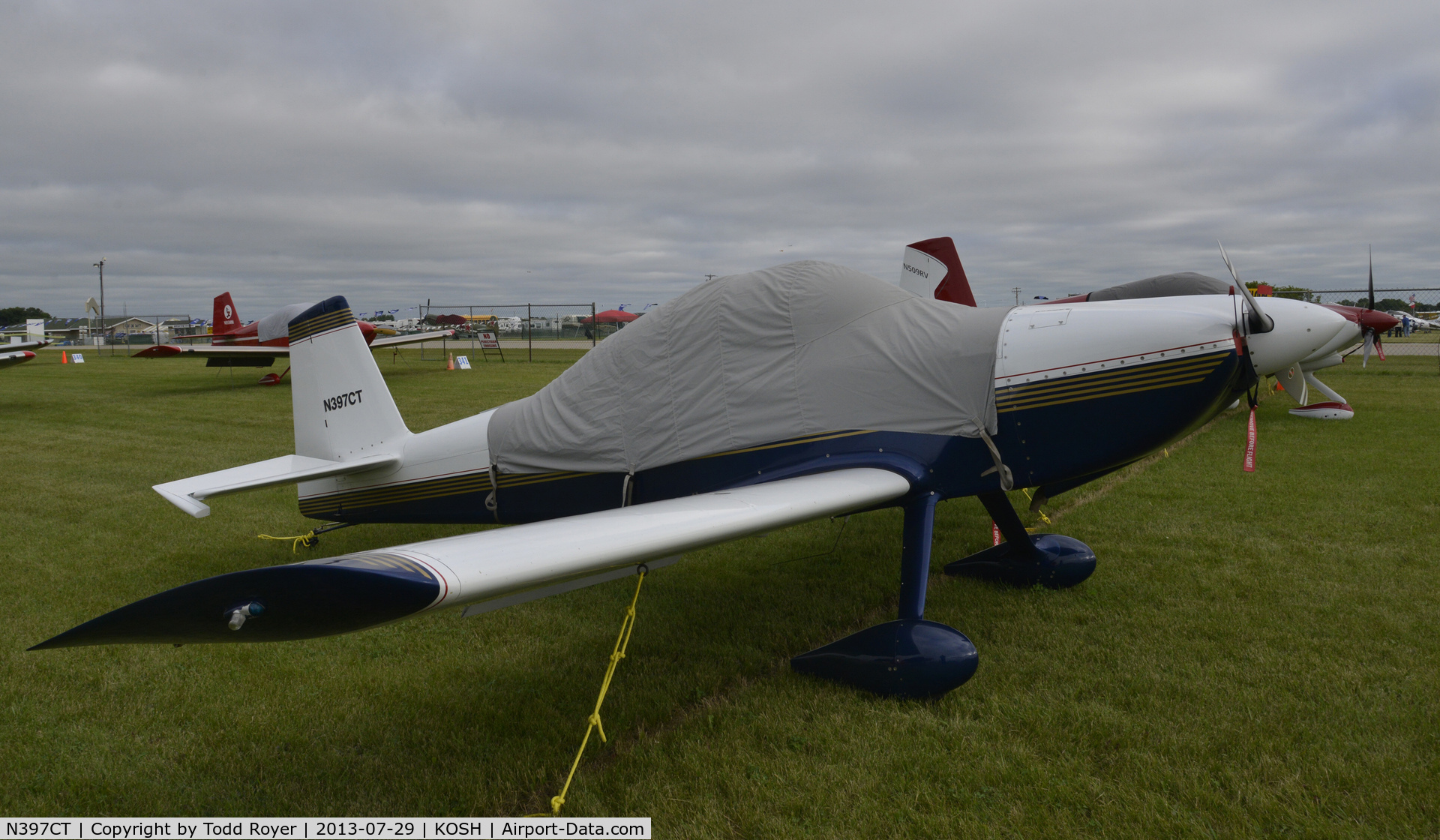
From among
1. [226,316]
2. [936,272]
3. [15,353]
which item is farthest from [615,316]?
[936,272]

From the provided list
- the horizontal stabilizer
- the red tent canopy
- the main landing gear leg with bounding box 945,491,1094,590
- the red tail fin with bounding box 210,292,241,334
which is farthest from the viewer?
the red tent canopy

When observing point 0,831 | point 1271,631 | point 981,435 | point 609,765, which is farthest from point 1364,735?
point 0,831

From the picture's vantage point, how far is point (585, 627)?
15.1ft

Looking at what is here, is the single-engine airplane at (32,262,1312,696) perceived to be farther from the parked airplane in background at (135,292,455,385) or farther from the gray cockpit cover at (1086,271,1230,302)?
the parked airplane in background at (135,292,455,385)

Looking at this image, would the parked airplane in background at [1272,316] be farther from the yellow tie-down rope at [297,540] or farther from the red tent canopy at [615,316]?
the red tent canopy at [615,316]

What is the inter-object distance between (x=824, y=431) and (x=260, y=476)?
147 inches

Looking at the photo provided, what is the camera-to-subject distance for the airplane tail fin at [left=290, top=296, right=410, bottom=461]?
17.6ft

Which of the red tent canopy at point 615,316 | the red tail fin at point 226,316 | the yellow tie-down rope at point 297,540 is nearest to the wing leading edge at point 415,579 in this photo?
the yellow tie-down rope at point 297,540

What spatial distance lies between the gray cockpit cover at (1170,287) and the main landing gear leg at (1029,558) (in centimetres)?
596

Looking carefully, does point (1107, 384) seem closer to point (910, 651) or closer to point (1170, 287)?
point (910, 651)

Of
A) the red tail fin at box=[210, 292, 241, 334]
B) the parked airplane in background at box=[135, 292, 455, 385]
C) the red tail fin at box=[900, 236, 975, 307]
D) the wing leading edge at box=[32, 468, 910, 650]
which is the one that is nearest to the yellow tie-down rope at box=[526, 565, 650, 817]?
the wing leading edge at box=[32, 468, 910, 650]

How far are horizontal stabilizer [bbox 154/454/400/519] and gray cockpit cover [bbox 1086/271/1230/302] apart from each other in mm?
9117

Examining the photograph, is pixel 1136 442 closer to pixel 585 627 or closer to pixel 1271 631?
pixel 1271 631

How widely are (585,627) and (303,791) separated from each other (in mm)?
1840
